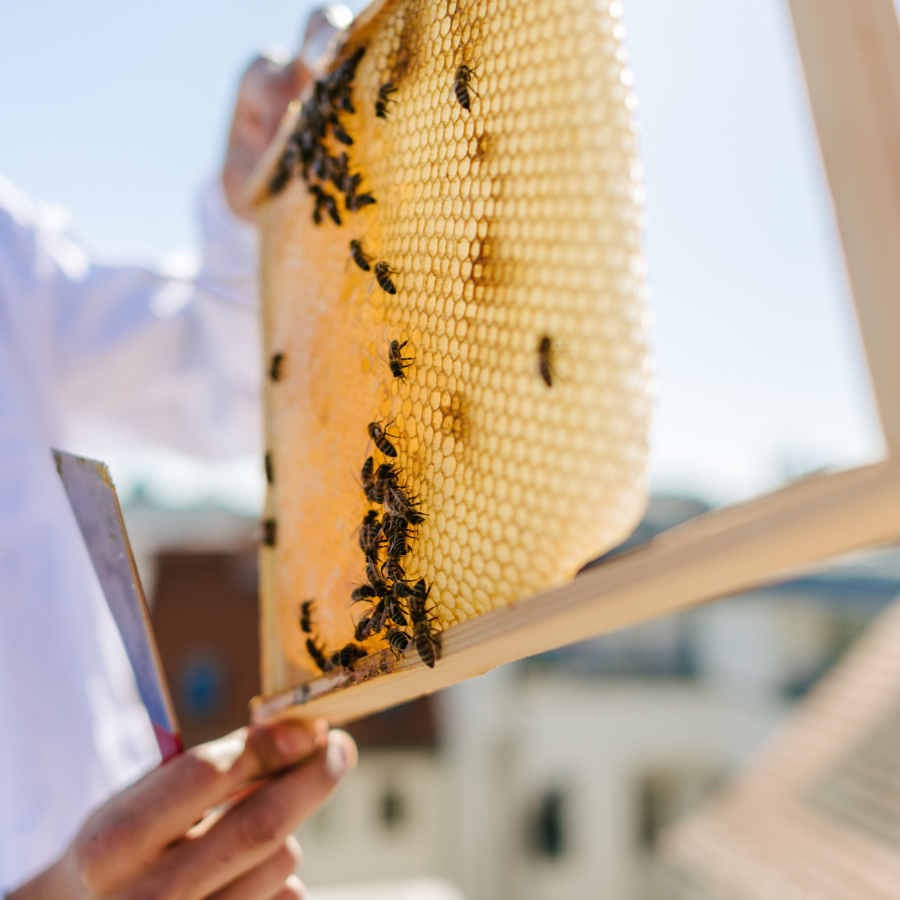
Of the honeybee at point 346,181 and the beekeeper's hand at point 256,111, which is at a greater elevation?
the beekeeper's hand at point 256,111

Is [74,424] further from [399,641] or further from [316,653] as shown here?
[399,641]

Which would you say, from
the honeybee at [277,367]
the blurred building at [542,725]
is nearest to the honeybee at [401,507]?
the honeybee at [277,367]

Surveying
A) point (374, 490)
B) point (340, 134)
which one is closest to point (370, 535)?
point (374, 490)

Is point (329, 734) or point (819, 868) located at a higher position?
point (329, 734)

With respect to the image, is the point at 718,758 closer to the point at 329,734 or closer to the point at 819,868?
the point at 819,868

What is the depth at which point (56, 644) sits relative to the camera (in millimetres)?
1600

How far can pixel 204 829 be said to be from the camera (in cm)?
96

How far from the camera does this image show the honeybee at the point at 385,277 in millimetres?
855

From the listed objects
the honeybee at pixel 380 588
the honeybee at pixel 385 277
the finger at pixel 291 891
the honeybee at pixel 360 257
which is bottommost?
the finger at pixel 291 891

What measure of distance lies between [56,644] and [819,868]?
452 cm

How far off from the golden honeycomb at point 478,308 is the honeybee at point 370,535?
4 cm

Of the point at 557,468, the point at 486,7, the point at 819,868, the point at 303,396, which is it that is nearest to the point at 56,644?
the point at 303,396

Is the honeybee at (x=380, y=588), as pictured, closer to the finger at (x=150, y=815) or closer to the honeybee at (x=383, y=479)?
the honeybee at (x=383, y=479)

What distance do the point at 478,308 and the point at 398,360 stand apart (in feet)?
0.48
